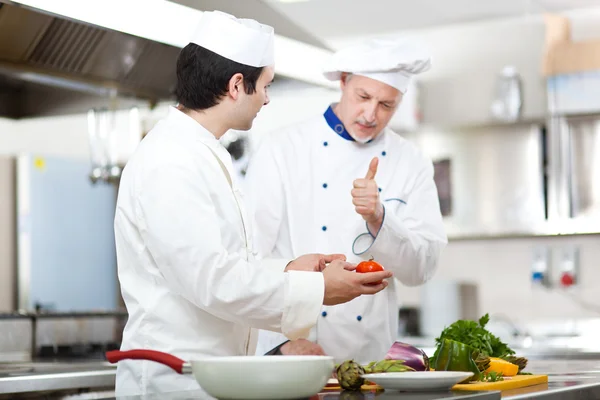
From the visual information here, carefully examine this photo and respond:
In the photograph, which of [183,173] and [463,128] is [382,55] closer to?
[183,173]

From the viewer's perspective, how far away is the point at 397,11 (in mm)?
5863

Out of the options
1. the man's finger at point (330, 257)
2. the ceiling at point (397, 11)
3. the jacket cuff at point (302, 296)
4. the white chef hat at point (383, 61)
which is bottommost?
the jacket cuff at point (302, 296)

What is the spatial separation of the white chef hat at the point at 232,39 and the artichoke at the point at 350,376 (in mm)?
708

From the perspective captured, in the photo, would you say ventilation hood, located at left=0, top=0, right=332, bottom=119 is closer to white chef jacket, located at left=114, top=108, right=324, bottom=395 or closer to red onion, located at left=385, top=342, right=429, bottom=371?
white chef jacket, located at left=114, top=108, right=324, bottom=395

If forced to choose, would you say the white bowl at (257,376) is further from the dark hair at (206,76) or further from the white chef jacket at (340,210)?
the white chef jacket at (340,210)

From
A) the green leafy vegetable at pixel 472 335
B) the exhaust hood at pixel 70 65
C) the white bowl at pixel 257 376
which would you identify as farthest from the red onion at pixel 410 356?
the exhaust hood at pixel 70 65

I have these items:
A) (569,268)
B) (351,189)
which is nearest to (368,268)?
(351,189)

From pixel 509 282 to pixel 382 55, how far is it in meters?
3.53

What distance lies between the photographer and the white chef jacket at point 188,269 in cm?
185

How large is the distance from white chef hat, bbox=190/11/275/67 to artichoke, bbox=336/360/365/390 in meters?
0.71

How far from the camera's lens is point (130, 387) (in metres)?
2.01

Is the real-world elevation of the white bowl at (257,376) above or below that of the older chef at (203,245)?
below

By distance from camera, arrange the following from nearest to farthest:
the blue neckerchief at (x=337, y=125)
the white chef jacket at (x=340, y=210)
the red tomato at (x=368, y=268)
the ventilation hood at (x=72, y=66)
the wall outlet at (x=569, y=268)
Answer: the red tomato at (x=368, y=268)
the white chef jacket at (x=340, y=210)
the blue neckerchief at (x=337, y=125)
the ventilation hood at (x=72, y=66)
the wall outlet at (x=569, y=268)

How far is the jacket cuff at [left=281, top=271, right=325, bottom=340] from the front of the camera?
189cm
